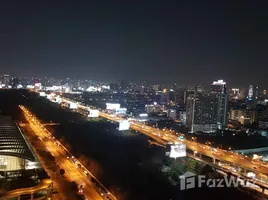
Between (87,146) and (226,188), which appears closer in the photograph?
(226,188)

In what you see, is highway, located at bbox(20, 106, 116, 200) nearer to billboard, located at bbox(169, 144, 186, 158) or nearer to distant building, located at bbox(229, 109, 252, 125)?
billboard, located at bbox(169, 144, 186, 158)

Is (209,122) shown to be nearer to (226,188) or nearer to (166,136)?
(166,136)

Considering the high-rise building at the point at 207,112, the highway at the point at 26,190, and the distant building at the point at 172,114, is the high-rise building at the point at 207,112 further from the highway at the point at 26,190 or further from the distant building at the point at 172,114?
the highway at the point at 26,190

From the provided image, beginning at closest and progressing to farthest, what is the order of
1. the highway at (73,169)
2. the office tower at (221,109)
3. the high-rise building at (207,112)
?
the highway at (73,169) → the high-rise building at (207,112) → the office tower at (221,109)

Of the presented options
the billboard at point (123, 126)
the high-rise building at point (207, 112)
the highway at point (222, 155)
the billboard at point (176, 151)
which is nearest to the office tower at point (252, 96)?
the high-rise building at point (207, 112)

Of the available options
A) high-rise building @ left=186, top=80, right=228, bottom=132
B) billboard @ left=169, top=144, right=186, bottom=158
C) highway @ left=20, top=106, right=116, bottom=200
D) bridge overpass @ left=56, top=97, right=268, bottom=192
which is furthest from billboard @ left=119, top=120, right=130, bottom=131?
billboard @ left=169, top=144, right=186, bottom=158

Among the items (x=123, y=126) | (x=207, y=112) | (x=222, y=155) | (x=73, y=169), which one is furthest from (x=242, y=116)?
(x=73, y=169)

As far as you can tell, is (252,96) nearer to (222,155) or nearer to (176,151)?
(222,155)

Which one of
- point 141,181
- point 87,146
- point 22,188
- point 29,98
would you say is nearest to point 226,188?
point 141,181

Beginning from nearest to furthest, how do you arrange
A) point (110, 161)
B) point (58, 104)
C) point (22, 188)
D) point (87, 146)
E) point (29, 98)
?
point (22, 188) < point (110, 161) < point (87, 146) < point (58, 104) < point (29, 98)
